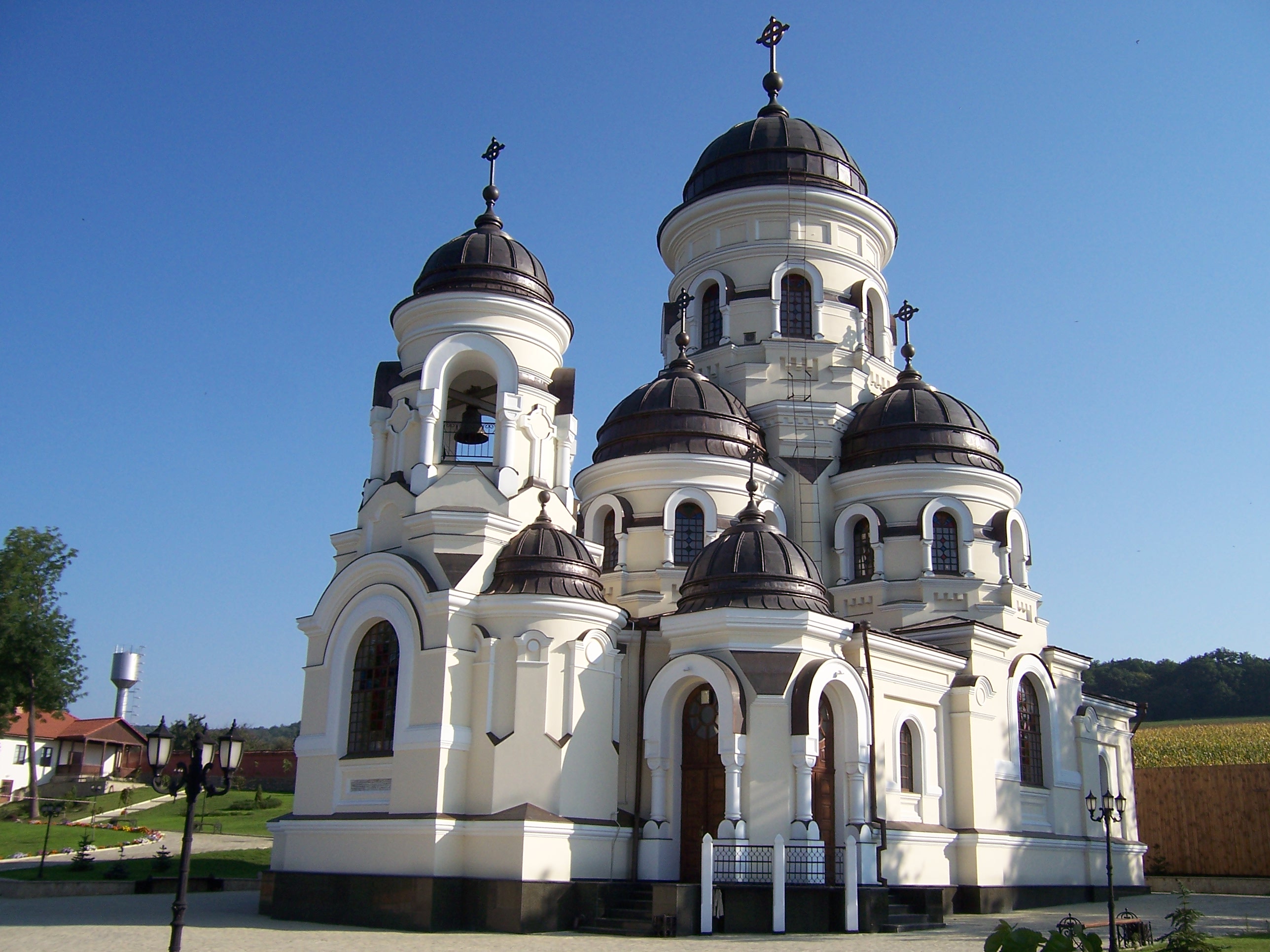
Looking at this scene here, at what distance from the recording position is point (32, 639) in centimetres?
3866

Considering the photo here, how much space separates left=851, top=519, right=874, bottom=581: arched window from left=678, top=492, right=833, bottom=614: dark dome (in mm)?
4840

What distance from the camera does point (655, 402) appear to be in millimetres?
23969

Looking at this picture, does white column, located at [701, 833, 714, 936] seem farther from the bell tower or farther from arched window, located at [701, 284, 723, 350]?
arched window, located at [701, 284, 723, 350]

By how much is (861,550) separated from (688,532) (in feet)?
13.3

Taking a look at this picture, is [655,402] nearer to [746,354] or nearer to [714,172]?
[746,354]

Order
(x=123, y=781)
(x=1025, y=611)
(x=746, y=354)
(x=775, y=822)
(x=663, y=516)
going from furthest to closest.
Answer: (x=123, y=781), (x=746, y=354), (x=1025, y=611), (x=663, y=516), (x=775, y=822)

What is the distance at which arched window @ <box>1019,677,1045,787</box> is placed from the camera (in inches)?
926

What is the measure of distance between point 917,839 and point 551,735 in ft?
22.8

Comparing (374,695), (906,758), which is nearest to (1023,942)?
(906,758)

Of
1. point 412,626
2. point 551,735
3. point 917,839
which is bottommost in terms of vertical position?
point 917,839

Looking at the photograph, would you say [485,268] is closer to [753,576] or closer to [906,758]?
[753,576]

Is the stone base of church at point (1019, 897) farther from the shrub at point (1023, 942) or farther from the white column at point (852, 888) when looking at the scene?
the shrub at point (1023, 942)

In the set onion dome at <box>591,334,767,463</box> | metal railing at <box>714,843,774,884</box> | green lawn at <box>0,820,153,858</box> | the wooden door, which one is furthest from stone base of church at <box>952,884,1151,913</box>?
green lawn at <box>0,820,153,858</box>

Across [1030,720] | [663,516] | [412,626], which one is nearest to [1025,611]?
[1030,720]
